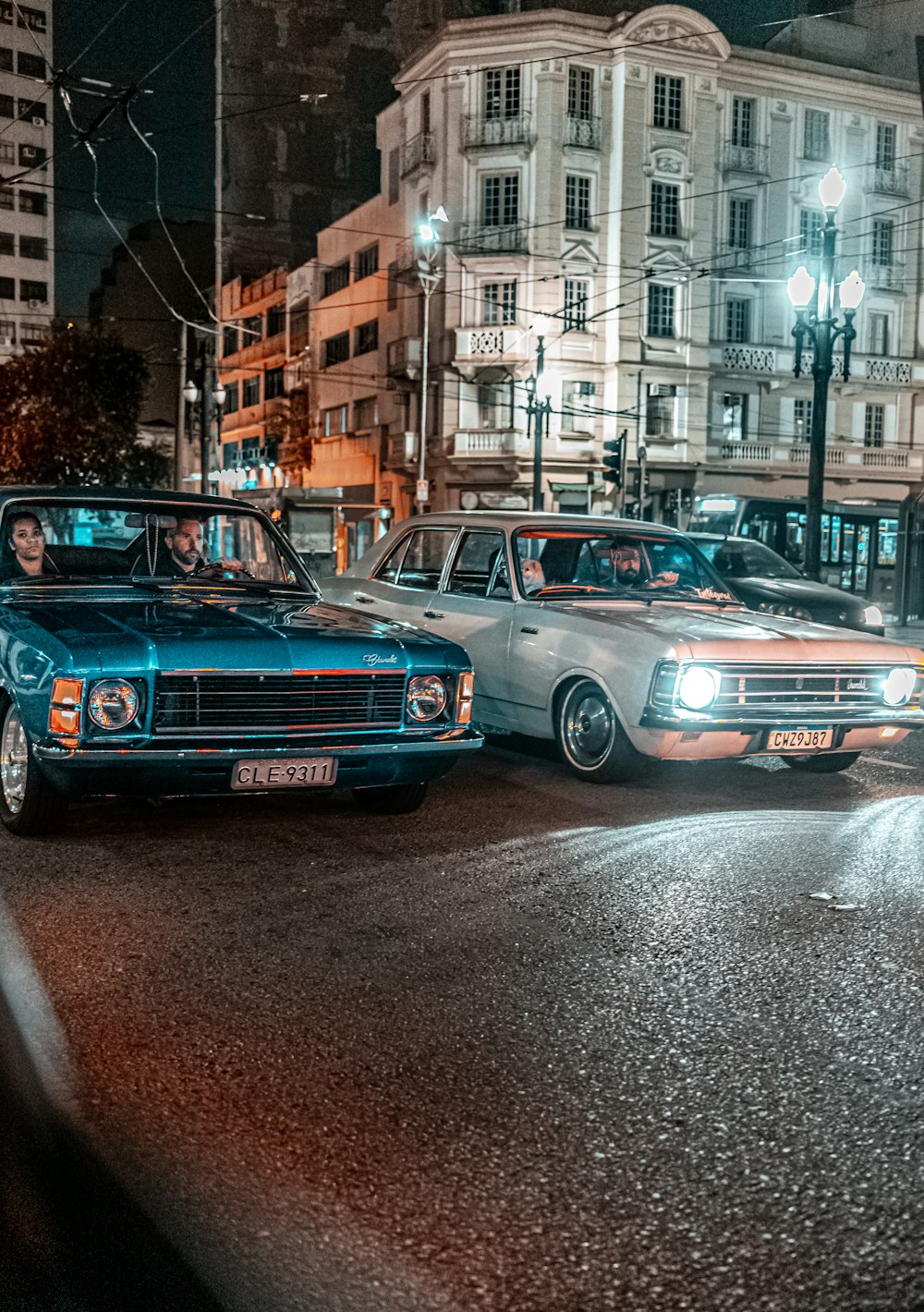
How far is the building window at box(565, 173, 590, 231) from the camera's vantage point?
49.9 metres

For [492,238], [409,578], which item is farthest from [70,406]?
[409,578]

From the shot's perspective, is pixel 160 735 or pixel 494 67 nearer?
pixel 160 735

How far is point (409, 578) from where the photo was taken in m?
10.3

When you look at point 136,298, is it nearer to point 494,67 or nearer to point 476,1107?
point 494,67

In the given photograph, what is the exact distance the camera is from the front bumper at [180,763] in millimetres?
6047

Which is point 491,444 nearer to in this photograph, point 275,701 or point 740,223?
point 740,223

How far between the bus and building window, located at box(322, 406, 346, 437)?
2904 centimetres

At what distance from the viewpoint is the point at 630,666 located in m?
7.89

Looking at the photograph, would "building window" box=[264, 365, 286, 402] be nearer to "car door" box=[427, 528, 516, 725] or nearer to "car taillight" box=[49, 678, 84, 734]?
"car door" box=[427, 528, 516, 725]

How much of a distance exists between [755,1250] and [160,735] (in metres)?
3.89

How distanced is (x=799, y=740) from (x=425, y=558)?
10.8 ft

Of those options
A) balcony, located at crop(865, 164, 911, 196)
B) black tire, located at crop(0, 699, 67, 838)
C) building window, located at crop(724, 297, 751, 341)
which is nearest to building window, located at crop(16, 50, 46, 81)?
building window, located at crop(724, 297, 751, 341)

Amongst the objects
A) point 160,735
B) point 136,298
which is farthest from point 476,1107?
point 136,298

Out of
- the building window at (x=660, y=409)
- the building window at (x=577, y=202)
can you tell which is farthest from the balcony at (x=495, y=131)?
the building window at (x=660, y=409)
